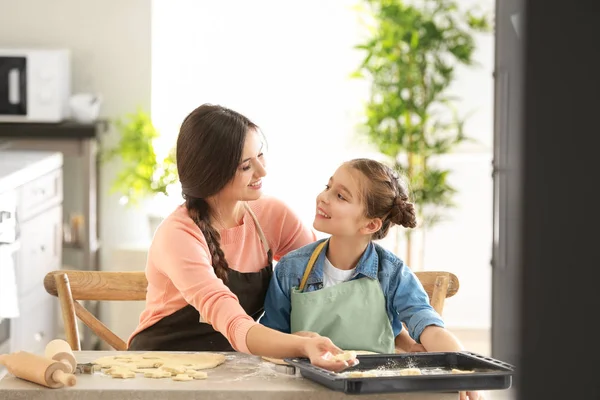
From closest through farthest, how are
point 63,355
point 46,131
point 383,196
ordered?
1. point 63,355
2. point 383,196
3. point 46,131

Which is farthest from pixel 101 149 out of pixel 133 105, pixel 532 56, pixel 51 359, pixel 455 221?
pixel 532 56

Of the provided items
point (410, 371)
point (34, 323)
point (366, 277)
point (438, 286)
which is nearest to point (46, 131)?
point (34, 323)

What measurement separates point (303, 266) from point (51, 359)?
0.50 m

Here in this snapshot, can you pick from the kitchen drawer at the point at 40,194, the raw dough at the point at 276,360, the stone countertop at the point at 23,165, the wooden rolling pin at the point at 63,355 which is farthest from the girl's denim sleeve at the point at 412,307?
the kitchen drawer at the point at 40,194

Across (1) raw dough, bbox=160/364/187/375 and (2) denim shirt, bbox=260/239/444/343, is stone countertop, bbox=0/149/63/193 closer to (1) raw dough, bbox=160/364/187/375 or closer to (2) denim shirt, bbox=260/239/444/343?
(2) denim shirt, bbox=260/239/444/343

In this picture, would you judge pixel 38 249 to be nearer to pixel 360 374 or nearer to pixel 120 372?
pixel 120 372

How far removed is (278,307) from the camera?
148 cm

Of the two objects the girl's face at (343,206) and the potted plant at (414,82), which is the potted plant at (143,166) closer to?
the potted plant at (414,82)

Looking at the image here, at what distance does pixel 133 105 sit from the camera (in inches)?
174

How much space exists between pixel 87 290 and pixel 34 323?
2.20 metres

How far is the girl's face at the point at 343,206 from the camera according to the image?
1496mm

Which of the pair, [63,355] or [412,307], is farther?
[412,307]

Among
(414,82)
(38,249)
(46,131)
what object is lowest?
(38,249)

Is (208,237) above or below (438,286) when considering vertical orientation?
above
